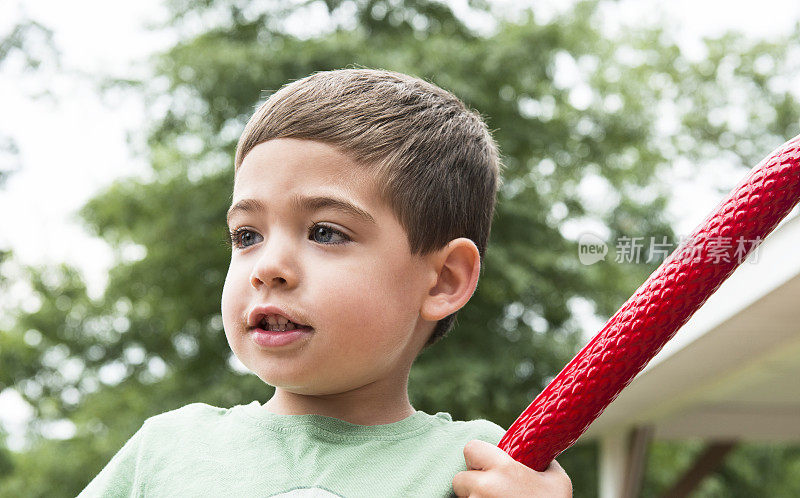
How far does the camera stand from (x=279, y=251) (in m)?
1.48

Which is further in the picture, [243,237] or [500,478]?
[243,237]

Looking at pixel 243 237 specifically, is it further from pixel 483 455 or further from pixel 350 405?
pixel 483 455

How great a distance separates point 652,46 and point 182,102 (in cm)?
1264

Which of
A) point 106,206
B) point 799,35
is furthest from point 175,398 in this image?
point 799,35

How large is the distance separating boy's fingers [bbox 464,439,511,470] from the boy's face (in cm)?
24

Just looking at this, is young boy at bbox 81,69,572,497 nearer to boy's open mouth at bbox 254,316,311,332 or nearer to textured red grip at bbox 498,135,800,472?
boy's open mouth at bbox 254,316,311,332

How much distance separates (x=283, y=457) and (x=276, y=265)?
13.4 inches

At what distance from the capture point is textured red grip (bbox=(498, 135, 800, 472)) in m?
1.20

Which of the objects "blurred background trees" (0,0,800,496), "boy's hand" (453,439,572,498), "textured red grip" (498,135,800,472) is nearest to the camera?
"textured red grip" (498,135,800,472)

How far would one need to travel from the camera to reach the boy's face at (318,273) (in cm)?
148

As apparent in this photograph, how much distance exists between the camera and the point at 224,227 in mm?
10016

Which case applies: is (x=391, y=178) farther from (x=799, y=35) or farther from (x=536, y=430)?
(x=799, y=35)

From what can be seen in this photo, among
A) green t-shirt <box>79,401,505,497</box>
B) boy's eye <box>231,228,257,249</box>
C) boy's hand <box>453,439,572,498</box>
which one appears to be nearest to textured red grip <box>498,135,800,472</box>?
boy's hand <box>453,439,572,498</box>

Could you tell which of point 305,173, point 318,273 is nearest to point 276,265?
point 318,273
